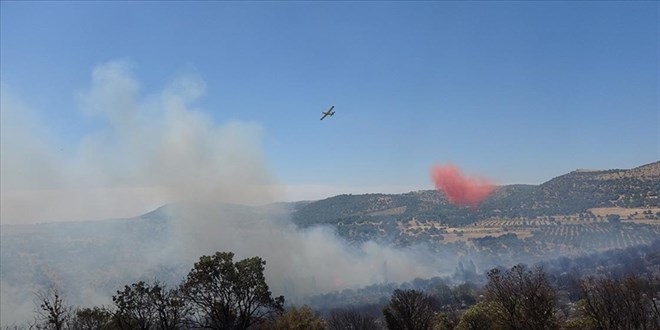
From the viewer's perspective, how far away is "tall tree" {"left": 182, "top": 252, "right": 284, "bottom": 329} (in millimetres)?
49562

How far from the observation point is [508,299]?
4981 cm

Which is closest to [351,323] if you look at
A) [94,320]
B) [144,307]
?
[144,307]

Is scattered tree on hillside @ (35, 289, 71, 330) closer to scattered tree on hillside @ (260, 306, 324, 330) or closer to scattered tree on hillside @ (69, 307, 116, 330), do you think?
scattered tree on hillside @ (69, 307, 116, 330)

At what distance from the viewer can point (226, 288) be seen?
5009 centimetres

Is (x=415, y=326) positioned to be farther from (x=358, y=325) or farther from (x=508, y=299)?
(x=358, y=325)

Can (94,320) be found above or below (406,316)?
above

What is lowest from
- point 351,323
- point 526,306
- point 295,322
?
point 351,323

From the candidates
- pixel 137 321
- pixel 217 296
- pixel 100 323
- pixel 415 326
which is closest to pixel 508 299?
pixel 415 326

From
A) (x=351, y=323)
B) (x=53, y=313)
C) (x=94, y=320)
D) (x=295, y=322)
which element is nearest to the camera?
(x=53, y=313)

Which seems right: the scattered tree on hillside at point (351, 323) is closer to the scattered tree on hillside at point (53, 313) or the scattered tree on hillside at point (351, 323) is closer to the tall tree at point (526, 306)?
the tall tree at point (526, 306)

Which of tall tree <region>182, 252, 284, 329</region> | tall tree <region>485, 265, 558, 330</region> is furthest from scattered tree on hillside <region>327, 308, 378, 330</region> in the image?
tall tree <region>182, 252, 284, 329</region>

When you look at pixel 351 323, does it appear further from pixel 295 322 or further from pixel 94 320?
pixel 94 320

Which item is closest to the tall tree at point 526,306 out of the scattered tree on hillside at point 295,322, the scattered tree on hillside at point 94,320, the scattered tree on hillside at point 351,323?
the scattered tree on hillside at point 295,322

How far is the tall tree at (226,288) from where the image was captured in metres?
49.6
